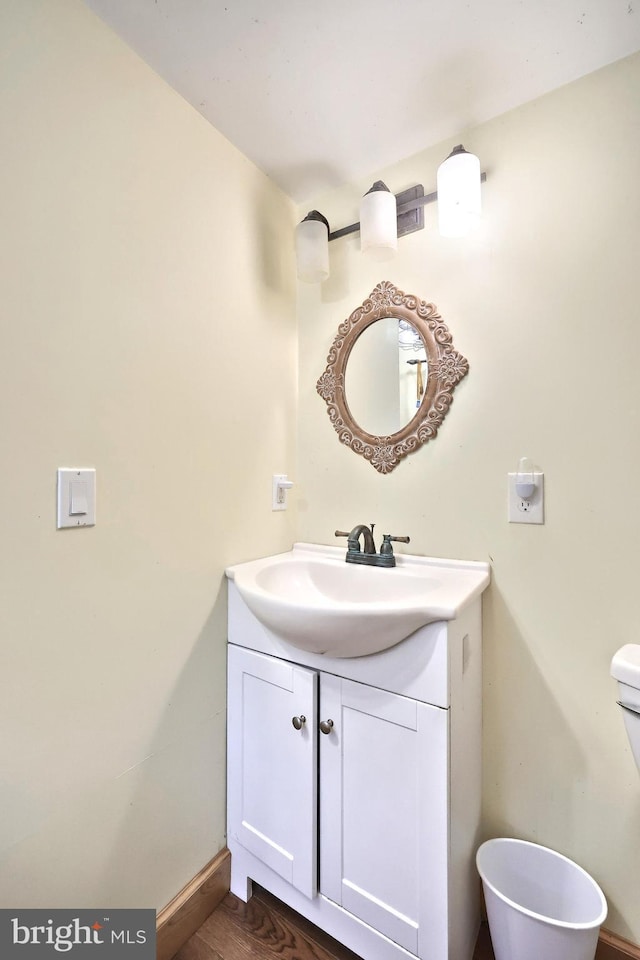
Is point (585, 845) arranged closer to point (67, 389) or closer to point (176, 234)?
point (67, 389)

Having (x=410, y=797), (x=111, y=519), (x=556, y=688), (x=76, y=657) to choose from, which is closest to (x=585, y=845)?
(x=556, y=688)

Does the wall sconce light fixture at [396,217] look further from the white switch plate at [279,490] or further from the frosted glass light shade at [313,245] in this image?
the white switch plate at [279,490]

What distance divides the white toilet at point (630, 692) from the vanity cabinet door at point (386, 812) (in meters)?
0.40

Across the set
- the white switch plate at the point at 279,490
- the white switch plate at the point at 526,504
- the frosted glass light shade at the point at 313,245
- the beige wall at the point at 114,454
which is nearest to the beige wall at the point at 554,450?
the white switch plate at the point at 526,504

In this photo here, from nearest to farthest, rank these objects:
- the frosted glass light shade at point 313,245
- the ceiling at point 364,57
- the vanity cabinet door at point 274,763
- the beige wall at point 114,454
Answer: the beige wall at point 114,454, the ceiling at point 364,57, the vanity cabinet door at point 274,763, the frosted glass light shade at point 313,245

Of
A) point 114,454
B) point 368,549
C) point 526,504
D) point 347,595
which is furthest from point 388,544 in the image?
point 114,454

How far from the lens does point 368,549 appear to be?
1297 mm

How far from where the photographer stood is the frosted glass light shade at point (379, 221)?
1.23m

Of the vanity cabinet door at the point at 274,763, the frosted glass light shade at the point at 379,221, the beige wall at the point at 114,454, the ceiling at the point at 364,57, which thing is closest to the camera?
the beige wall at the point at 114,454

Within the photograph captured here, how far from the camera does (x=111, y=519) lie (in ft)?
3.10

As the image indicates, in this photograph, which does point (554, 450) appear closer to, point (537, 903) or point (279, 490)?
point (279, 490)

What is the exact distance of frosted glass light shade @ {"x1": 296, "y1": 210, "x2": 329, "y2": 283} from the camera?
135 centimetres

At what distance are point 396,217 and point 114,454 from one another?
3.64 feet

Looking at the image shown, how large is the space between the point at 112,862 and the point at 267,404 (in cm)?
126
